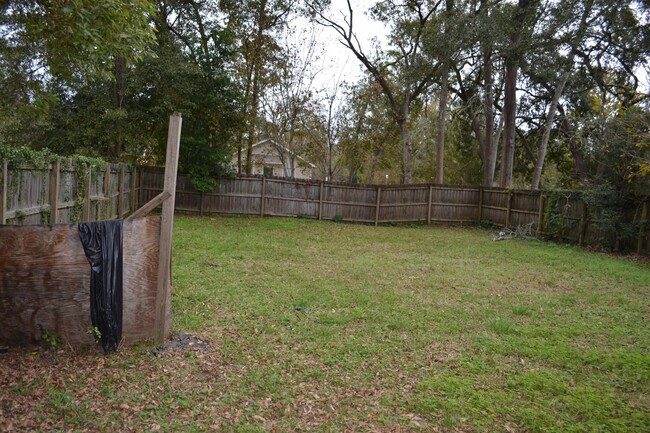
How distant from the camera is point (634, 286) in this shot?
27.7 feet

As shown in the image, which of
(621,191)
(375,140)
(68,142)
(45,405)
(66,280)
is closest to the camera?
(45,405)

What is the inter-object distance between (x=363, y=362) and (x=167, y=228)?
7.44 feet

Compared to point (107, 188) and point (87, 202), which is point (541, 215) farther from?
point (87, 202)

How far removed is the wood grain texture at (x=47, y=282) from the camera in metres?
3.98

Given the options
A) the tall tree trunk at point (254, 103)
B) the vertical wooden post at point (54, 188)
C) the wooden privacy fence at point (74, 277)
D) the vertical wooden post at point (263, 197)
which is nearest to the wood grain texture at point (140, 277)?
the wooden privacy fence at point (74, 277)

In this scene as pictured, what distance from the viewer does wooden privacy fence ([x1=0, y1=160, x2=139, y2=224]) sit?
5.55 meters

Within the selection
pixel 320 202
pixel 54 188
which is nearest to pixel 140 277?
pixel 54 188

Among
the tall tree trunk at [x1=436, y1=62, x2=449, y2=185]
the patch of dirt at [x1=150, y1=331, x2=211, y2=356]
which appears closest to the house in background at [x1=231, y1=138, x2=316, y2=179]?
the tall tree trunk at [x1=436, y1=62, x2=449, y2=185]

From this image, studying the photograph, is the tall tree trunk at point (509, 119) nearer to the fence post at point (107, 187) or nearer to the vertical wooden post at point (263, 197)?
the vertical wooden post at point (263, 197)

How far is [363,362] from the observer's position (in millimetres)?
4418

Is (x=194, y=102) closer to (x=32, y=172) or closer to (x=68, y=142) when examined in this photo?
(x=68, y=142)

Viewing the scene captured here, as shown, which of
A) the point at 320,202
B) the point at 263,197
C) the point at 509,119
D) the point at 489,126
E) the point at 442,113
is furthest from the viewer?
the point at 489,126

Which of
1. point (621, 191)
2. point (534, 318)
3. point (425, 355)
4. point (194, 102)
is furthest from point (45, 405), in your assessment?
point (194, 102)

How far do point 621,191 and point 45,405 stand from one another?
14034 millimetres
